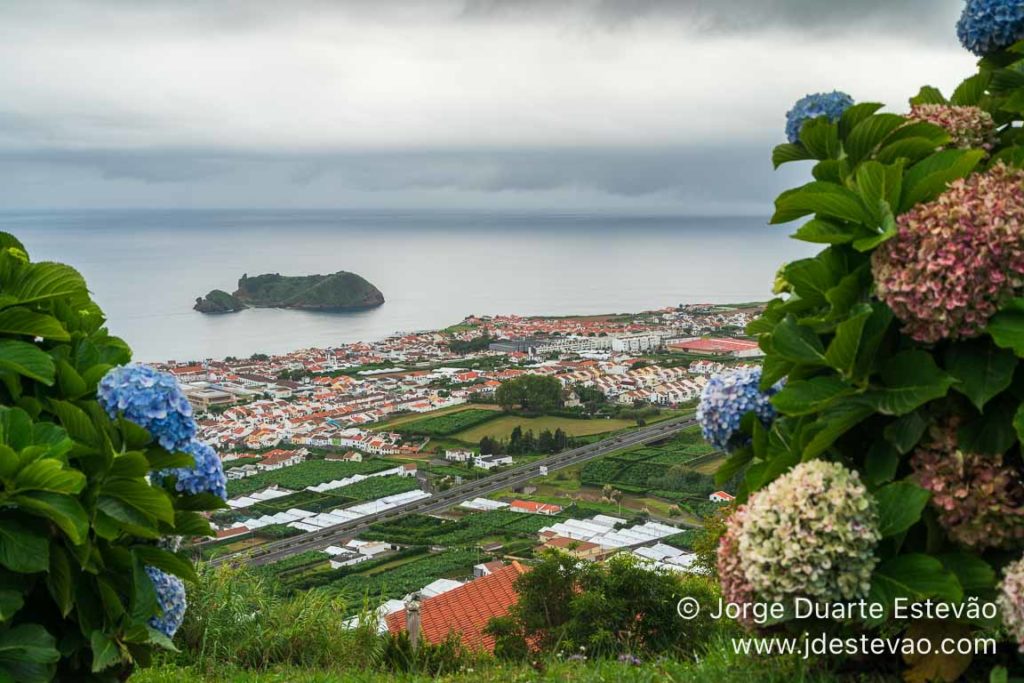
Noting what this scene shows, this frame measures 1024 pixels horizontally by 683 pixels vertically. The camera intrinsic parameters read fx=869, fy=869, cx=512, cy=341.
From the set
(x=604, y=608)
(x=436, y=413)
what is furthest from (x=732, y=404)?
(x=436, y=413)

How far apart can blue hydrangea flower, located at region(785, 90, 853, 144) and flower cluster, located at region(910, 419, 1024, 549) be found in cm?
77

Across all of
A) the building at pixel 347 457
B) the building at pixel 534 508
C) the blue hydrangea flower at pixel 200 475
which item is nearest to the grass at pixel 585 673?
the blue hydrangea flower at pixel 200 475

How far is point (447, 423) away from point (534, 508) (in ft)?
22.9

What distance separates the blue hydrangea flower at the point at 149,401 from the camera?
191 centimetres

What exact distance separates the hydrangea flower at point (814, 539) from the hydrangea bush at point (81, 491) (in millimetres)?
1227

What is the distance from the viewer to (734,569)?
165 cm

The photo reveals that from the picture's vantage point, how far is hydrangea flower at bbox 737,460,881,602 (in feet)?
4.94

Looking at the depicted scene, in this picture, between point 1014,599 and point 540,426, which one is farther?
point 540,426

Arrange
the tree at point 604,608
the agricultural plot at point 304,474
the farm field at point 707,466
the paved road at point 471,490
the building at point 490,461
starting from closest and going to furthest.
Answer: the tree at point 604,608, the paved road at point 471,490, the farm field at point 707,466, the agricultural plot at point 304,474, the building at point 490,461

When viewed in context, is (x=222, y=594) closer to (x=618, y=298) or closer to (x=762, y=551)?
(x=762, y=551)

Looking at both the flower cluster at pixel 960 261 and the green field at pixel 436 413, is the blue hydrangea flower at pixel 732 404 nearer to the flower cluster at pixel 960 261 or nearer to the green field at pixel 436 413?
the flower cluster at pixel 960 261

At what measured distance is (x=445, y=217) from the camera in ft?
573

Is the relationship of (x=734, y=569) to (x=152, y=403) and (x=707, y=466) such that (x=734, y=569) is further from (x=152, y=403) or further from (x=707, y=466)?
(x=707, y=466)

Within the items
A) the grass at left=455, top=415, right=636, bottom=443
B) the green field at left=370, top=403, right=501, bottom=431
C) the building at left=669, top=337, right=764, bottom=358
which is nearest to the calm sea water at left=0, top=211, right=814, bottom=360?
the green field at left=370, top=403, right=501, bottom=431
